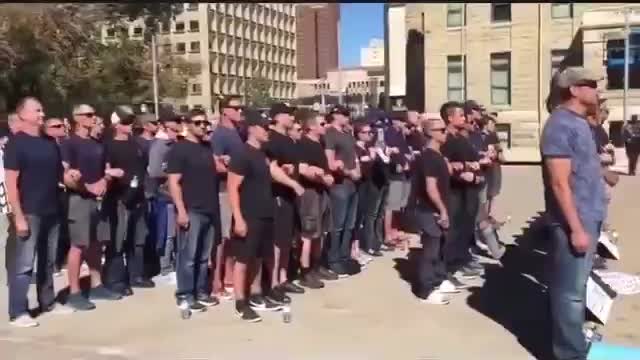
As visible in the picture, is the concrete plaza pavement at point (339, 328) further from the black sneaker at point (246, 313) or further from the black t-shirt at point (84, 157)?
the black t-shirt at point (84, 157)

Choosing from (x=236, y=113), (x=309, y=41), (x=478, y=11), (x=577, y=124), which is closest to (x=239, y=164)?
(x=236, y=113)

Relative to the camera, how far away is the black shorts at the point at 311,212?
843 centimetres

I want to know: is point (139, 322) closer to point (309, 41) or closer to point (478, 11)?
point (478, 11)

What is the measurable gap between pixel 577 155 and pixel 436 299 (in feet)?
8.89

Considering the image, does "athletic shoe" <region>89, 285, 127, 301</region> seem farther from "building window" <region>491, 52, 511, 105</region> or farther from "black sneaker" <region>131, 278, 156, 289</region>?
"building window" <region>491, 52, 511, 105</region>

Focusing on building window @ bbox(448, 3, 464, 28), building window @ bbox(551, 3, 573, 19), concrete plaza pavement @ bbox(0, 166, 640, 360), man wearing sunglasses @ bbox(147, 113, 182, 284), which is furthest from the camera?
building window @ bbox(448, 3, 464, 28)

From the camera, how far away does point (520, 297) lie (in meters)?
8.06

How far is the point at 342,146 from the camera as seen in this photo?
927 centimetres

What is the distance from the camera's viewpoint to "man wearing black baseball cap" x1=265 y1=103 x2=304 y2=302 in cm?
804

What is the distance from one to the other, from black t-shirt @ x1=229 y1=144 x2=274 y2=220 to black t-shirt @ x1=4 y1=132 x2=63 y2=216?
153cm

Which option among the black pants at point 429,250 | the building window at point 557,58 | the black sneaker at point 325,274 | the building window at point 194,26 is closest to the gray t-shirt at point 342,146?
the black sneaker at point 325,274

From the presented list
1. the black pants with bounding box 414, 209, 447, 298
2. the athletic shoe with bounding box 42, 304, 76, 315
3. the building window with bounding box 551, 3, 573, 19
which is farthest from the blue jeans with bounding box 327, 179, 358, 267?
the building window with bounding box 551, 3, 573, 19

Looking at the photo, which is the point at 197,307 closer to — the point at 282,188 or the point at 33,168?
the point at 282,188

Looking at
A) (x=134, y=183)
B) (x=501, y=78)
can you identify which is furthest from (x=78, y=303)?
(x=501, y=78)
